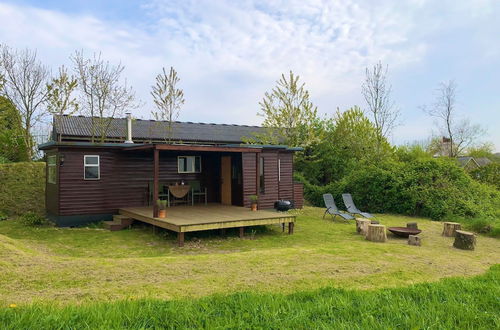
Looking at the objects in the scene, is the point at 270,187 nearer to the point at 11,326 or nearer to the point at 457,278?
the point at 457,278

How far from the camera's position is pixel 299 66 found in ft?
60.4

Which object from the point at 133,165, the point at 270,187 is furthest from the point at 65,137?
the point at 270,187

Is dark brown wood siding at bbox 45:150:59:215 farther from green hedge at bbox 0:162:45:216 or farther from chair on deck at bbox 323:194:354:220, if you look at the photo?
chair on deck at bbox 323:194:354:220

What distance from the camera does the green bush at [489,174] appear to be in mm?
15508

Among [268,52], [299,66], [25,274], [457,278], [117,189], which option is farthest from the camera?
[299,66]

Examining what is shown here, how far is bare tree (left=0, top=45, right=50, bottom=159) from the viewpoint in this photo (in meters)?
16.9

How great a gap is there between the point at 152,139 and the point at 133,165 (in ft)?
32.0

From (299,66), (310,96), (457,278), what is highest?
(299,66)

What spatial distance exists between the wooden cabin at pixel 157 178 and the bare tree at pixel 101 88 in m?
A: 5.74

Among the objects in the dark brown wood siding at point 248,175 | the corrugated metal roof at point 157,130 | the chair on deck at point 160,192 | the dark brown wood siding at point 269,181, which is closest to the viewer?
the chair on deck at point 160,192

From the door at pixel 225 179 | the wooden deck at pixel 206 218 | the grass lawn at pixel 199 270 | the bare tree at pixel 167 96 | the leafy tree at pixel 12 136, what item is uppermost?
the bare tree at pixel 167 96

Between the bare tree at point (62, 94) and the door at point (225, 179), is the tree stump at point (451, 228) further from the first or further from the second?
the bare tree at point (62, 94)

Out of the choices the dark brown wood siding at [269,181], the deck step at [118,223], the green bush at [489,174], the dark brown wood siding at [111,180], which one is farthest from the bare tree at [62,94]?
the green bush at [489,174]

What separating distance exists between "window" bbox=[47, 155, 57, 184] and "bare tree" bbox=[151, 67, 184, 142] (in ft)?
24.0
